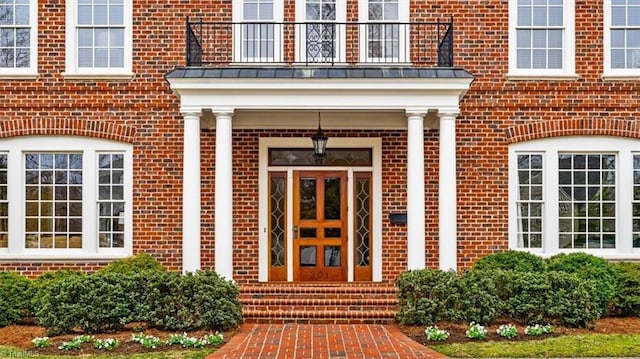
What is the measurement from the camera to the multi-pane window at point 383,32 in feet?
44.5

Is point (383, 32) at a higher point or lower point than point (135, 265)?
higher

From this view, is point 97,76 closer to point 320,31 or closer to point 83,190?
point 83,190

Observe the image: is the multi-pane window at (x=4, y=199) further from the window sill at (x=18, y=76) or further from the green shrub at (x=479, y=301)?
the green shrub at (x=479, y=301)

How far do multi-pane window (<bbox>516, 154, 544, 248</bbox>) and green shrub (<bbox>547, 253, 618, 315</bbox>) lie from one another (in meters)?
1.05

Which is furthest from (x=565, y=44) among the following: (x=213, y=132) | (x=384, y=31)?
(x=213, y=132)

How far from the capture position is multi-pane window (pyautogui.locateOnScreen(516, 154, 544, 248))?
13.5 m

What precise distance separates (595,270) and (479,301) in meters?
2.49

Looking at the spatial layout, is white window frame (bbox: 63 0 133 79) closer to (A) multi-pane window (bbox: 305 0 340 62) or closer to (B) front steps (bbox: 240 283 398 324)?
(A) multi-pane window (bbox: 305 0 340 62)

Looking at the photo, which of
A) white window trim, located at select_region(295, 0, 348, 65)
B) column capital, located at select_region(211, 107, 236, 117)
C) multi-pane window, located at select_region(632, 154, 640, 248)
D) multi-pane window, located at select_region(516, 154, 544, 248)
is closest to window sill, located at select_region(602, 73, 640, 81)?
multi-pane window, located at select_region(632, 154, 640, 248)

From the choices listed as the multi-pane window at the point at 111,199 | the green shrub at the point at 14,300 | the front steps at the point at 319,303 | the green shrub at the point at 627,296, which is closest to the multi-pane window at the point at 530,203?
the green shrub at the point at 627,296

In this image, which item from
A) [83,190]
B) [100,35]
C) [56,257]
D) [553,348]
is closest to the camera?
[553,348]

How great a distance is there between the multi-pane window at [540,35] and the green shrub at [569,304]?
4.56 m

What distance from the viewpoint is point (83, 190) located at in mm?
13344

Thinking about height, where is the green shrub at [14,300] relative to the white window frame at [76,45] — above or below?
below
